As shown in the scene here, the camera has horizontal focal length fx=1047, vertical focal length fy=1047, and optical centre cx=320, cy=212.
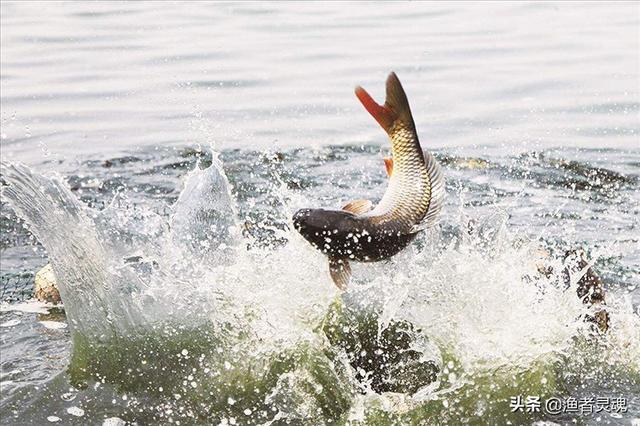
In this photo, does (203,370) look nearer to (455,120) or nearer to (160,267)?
(160,267)

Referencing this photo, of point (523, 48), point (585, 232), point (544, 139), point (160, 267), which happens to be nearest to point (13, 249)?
point (160, 267)

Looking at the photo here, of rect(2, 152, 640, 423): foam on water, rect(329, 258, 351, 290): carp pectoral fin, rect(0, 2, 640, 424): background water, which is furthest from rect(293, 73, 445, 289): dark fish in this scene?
rect(0, 2, 640, 424): background water

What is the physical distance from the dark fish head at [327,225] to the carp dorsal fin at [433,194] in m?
0.31

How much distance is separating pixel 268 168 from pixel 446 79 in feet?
14.7

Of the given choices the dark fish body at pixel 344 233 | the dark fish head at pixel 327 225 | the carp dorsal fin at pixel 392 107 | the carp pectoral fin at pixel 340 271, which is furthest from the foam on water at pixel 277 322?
the carp dorsal fin at pixel 392 107

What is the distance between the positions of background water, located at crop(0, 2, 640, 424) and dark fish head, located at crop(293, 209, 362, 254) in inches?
44.5

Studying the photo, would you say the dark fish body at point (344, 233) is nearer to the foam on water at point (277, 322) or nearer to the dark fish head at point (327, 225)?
the dark fish head at point (327, 225)

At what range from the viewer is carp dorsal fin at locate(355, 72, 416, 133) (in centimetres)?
417

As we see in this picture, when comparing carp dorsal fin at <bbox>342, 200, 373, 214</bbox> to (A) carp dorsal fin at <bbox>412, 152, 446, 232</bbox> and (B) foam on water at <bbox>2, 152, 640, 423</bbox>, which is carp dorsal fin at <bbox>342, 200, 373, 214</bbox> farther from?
(B) foam on water at <bbox>2, 152, 640, 423</bbox>

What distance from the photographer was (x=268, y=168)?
9227mm

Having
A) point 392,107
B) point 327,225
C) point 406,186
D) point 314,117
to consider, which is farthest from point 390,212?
point 314,117

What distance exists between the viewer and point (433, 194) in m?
4.32

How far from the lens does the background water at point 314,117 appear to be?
22.4 feet

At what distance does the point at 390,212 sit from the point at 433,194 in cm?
20
